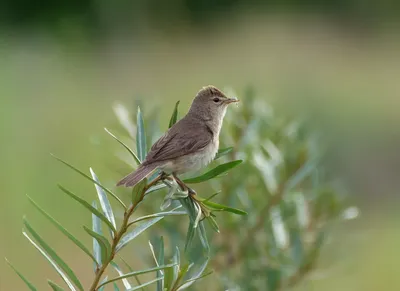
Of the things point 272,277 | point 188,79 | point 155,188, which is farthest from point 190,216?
point 188,79

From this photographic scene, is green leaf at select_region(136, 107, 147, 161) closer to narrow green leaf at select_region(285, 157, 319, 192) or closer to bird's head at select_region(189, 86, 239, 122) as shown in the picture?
bird's head at select_region(189, 86, 239, 122)

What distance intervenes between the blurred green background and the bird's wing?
3.51m

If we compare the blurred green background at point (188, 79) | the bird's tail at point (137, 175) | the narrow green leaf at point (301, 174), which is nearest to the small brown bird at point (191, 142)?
the bird's tail at point (137, 175)

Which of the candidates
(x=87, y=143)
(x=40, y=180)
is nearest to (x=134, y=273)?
(x=40, y=180)

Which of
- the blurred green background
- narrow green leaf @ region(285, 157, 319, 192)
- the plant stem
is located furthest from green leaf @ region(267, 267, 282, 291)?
the blurred green background

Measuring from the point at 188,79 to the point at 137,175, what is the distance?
8754 millimetres

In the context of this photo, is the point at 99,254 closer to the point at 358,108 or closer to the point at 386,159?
the point at 386,159

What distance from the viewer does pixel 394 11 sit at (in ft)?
38.5

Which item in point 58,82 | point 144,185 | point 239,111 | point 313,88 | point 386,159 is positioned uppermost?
point 144,185

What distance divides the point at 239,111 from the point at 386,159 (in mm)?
5998

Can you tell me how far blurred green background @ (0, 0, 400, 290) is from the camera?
22.5ft

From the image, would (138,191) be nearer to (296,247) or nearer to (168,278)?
(168,278)

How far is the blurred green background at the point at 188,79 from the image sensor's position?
6863 mm

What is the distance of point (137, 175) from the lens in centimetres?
135
